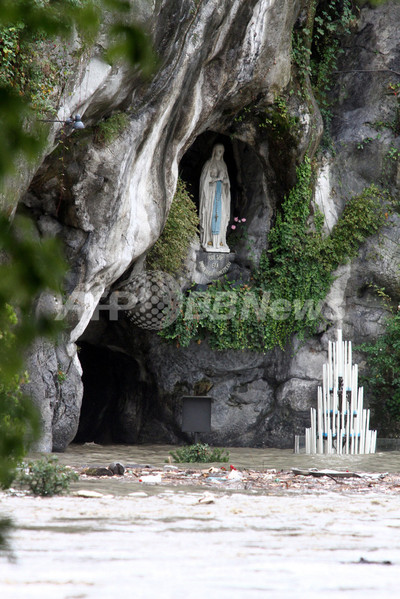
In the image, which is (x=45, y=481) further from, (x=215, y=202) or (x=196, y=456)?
(x=215, y=202)

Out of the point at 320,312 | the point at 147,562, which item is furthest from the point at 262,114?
the point at 147,562

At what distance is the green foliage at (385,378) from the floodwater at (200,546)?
8330 mm

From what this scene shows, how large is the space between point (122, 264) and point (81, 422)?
16.6 feet

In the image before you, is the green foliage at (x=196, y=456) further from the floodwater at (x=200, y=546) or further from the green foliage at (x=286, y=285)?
the green foliage at (x=286, y=285)

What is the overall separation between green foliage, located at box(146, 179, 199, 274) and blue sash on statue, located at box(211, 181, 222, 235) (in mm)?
724

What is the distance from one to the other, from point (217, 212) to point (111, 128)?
14.1ft

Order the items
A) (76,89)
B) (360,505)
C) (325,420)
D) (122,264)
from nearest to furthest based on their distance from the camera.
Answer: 1. (360,505)
2. (76,89)
3. (122,264)
4. (325,420)

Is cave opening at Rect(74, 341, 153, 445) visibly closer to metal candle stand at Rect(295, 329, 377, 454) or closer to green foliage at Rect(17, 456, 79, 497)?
metal candle stand at Rect(295, 329, 377, 454)

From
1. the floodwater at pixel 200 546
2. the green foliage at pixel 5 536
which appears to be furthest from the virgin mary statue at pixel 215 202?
the green foliage at pixel 5 536

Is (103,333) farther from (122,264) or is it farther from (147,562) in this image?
(147,562)

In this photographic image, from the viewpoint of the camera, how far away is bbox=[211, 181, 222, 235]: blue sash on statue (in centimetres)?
1355

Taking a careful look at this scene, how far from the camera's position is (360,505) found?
186 inches

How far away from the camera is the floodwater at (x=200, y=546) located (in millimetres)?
2074

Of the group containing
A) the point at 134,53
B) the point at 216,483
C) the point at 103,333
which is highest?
the point at 103,333
